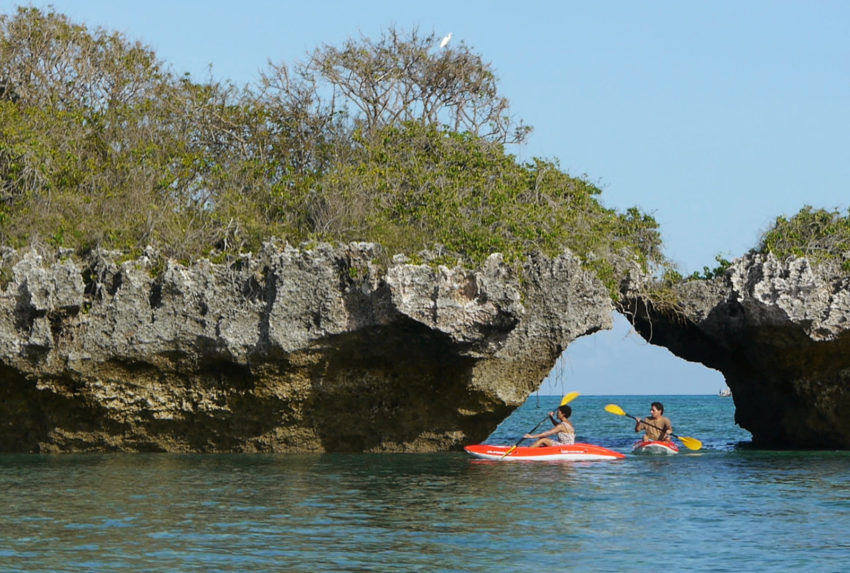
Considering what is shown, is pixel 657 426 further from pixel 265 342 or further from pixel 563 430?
pixel 265 342

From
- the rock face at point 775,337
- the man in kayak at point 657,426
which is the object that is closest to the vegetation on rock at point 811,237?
the rock face at point 775,337

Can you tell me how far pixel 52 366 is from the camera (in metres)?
22.5

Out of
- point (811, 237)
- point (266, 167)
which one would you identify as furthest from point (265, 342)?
point (811, 237)

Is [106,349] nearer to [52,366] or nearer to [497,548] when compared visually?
[52,366]

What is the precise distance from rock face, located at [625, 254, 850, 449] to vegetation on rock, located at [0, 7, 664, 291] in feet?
6.19

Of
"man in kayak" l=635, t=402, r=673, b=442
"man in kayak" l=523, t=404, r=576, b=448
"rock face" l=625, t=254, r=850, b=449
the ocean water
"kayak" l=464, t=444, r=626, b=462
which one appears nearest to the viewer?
the ocean water

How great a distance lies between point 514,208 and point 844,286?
738 cm

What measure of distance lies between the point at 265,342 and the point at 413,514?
7253 millimetres

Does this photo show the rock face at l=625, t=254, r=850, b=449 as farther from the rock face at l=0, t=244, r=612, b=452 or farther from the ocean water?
the rock face at l=0, t=244, r=612, b=452

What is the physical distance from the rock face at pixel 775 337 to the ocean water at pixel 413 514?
3024 millimetres

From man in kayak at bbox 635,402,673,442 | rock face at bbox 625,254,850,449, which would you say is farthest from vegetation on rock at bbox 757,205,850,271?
man in kayak at bbox 635,402,673,442

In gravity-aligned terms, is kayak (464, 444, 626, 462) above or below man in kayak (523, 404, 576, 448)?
below

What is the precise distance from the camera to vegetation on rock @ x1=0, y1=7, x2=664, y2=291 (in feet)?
79.3

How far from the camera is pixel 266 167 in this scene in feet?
89.1
